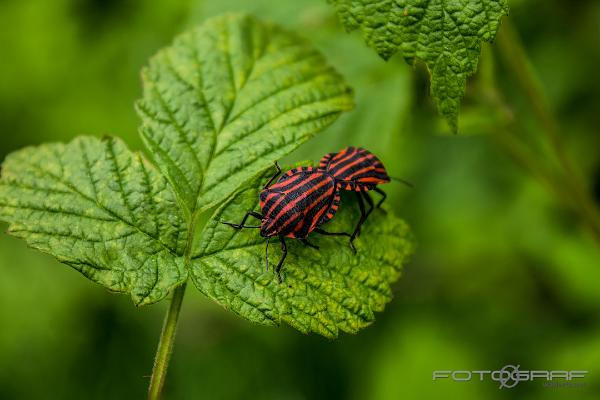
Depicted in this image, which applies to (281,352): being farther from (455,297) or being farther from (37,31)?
(37,31)

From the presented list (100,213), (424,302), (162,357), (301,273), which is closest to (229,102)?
(100,213)

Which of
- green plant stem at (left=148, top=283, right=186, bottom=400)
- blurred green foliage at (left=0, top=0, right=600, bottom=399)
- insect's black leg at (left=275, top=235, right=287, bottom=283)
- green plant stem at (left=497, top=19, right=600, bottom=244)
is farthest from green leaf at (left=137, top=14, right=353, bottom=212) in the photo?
blurred green foliage at (left=0, top=0, right=600, bottom=399)

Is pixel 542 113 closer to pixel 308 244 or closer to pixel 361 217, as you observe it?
pixel 361 217

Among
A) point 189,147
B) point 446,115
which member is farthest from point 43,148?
point 446,115

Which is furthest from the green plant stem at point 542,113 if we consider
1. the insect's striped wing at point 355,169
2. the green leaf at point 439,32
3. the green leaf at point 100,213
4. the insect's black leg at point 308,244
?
the green leaf at point 100,213

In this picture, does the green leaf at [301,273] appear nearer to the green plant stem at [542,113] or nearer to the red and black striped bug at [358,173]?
the red and black striped bug at [358,173]

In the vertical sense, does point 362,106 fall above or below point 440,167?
below

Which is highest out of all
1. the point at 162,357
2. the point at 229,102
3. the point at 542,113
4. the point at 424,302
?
the point at 542,113
